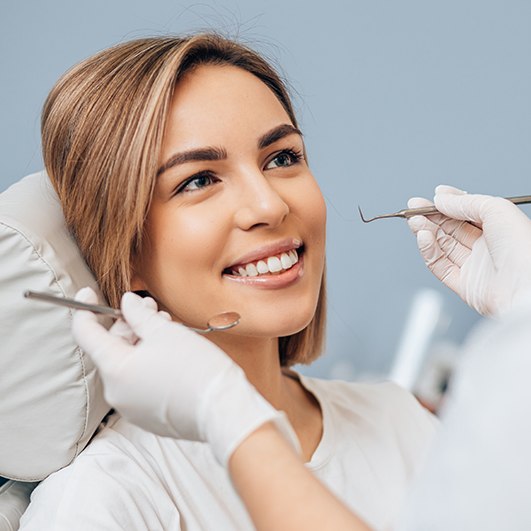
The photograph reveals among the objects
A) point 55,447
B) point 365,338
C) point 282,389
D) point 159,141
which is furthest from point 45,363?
point 365,338

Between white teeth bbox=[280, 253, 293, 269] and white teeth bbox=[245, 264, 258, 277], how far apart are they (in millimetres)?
51

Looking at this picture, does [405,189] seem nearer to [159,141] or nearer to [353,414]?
[353,414]

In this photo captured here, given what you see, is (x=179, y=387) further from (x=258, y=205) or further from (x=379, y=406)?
(x=379, y=406)

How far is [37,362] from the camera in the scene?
4.28 feet

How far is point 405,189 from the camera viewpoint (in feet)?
7.02

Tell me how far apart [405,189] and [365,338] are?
1.40ft

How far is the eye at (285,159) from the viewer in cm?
144

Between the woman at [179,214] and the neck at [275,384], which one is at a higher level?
the woman at [179,214]

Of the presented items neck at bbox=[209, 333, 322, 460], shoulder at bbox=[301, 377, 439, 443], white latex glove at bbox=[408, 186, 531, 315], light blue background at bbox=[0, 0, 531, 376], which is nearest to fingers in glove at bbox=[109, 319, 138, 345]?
neck at bbox=[209, 333, 322, 460]

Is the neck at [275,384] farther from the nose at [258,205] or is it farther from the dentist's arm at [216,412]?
the dentist's arm at [216,412]

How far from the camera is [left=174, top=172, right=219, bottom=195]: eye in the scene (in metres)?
1.34

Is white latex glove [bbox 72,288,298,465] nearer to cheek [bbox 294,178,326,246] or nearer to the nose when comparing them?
the nose

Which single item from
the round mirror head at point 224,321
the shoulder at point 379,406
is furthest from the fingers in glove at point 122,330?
the shoulder at point 379,406

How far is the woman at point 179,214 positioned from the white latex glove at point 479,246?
227 mm
